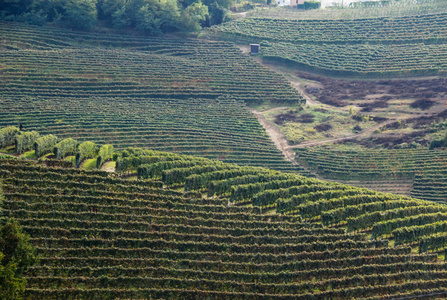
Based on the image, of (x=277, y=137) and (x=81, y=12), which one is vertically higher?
(x=81, y=12)

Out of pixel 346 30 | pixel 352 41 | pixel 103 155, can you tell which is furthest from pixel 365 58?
pixel 103 155

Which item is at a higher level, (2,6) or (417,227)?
(2,6)

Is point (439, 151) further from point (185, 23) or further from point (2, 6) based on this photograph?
point (2, 6)

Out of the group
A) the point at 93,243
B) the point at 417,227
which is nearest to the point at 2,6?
the point at 93,243

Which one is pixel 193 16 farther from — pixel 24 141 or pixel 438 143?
pixel 24 141

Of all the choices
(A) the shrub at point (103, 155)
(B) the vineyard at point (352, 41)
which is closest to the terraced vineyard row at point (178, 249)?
(A) the shrub at point (103, 155)

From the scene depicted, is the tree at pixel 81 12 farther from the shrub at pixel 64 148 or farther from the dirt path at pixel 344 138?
the shrub at pixel 64 148

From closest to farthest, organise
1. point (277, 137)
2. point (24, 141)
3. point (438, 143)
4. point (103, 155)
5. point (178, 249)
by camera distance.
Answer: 1. point (178, 249)
2. point (103, 155)
3. point (24, 141)
4. point (438, 143)
5. point (277, 137)
